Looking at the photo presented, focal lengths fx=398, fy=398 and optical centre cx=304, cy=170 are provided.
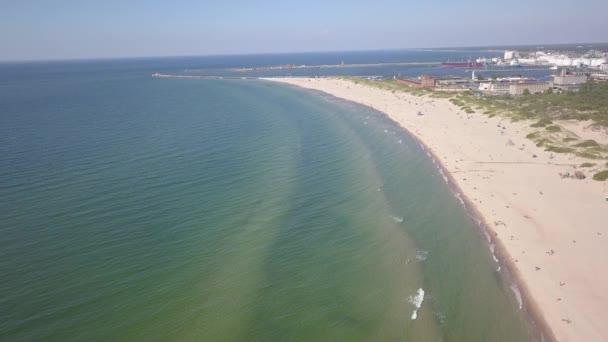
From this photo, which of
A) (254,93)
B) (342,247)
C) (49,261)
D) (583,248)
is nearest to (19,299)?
(49,261)

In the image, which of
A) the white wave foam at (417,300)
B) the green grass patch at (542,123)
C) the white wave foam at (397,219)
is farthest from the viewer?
the green grass patch at (542,123)

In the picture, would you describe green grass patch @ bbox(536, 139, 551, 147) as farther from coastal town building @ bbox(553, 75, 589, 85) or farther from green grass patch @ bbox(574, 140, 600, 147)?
coastal town building @ bbox(553, 75, 589, 85)

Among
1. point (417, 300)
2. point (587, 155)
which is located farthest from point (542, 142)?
point (417, 300)

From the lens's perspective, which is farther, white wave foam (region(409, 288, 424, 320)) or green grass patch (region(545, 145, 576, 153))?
green grass patch (region(545, 145, 576, 153))

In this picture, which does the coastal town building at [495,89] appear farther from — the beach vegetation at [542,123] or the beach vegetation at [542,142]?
the beach vegetation at [542,142]

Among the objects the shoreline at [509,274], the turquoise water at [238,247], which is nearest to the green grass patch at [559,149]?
the turquoise water at [238,247]

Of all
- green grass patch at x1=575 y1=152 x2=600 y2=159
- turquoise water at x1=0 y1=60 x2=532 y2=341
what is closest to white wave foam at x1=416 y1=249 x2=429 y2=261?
turquoise water at x1=0 y1=60 x2=532 y2=341

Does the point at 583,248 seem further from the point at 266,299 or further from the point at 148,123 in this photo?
the point at 148,123
